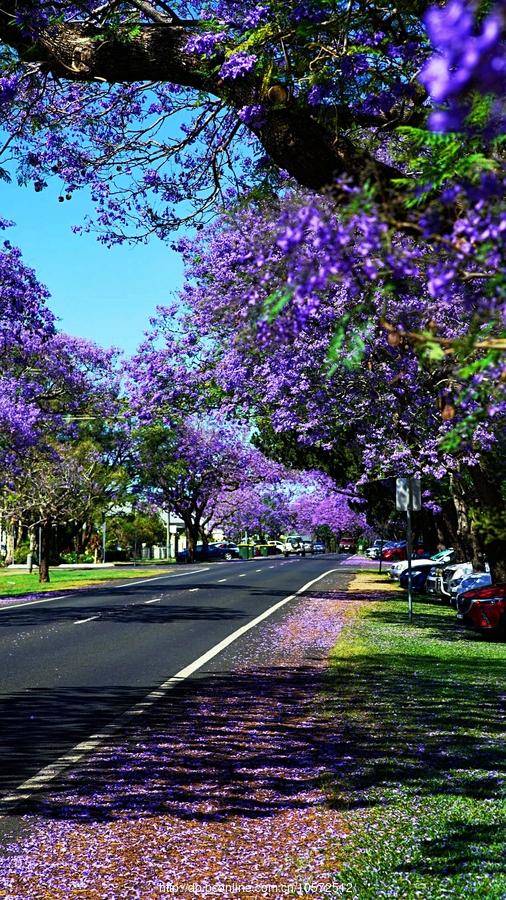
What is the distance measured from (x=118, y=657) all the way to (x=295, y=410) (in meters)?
8.59

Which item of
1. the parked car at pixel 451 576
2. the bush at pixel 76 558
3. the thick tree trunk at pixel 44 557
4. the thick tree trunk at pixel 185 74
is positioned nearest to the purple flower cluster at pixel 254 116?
the thick tree trunk at pixel 185 74

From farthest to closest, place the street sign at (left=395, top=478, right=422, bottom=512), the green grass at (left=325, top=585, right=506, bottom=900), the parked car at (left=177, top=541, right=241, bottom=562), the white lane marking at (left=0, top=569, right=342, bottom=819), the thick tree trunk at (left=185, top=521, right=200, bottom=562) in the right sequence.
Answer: the parked car at (left=177, top=541, right=241, bottom=562) < the thick tree trunk at (left=185, top=521, right=200, bottom=562) < the street sign at (left=395, top=478, right=422, bottom=512) < the white lane marking at (left=0, top=569, right=342, bottom=819) < the green grass at (left=325, top=585, right=506, bottom=900)

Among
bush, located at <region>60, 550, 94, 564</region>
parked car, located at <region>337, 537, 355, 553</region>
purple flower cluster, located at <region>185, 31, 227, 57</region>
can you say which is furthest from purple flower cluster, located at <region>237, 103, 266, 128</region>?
parked car, located at <region>337, 537, 355, 553</region>

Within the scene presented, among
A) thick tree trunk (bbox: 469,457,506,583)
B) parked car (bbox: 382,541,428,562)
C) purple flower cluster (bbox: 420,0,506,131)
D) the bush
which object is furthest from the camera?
the bush

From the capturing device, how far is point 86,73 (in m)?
7.04

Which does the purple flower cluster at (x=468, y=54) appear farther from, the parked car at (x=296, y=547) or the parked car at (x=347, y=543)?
the parked car at (x=347, y=543)

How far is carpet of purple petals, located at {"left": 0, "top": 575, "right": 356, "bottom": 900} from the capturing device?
497cm

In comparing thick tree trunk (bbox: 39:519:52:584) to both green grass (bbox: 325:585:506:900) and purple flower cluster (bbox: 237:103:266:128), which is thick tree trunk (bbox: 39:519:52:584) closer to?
green grass (bbox: 325:585:506:900)

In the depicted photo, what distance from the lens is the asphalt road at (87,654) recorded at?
343 inches

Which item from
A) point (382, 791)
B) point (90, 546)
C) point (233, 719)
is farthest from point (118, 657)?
point (90, 546)

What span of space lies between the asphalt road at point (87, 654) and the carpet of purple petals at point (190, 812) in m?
0.66

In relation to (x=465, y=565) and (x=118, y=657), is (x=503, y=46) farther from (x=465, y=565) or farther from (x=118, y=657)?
(x=465, y=565)

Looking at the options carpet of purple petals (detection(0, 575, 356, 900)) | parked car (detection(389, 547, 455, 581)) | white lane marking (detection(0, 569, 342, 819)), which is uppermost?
parked car (detection(389, 547, 455, 581))

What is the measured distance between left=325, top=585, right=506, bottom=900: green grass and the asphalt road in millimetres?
2419
